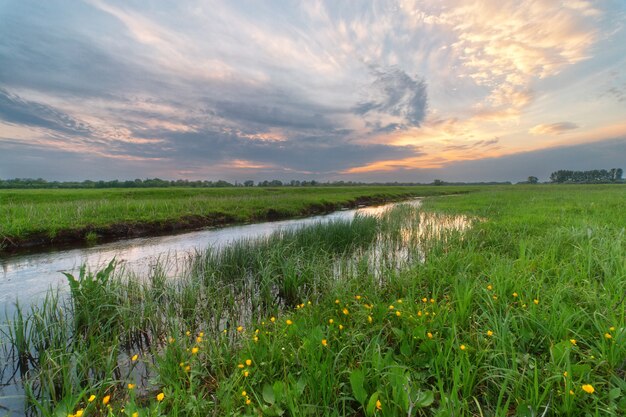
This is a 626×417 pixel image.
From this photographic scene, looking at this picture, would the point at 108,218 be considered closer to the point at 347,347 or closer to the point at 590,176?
the point at 347,347

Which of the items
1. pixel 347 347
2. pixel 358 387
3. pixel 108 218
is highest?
pixel 108 218

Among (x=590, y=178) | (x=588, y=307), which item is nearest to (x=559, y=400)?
(x=588, y=307)

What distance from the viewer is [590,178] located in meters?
139

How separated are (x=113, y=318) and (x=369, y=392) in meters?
4.37

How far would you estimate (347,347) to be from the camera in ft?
10.4

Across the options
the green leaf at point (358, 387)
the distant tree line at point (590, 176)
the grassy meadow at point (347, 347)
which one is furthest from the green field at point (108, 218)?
the distant tree line at point (590, 176)

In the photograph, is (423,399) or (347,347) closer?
(423,399)

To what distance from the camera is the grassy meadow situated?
7.72 ft

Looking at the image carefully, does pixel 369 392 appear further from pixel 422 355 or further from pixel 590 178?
pixel 590 178

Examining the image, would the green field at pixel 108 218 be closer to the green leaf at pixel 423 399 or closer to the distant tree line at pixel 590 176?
the green leaf at pixel 423 399

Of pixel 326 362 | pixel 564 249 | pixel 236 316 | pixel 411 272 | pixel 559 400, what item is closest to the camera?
pixel 559 400

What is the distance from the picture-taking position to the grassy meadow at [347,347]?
235cm

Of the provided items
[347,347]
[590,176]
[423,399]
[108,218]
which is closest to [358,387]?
[423,399]

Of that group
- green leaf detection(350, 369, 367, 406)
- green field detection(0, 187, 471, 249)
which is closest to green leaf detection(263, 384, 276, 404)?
green leaf detection(350, 369, 367, 406)
